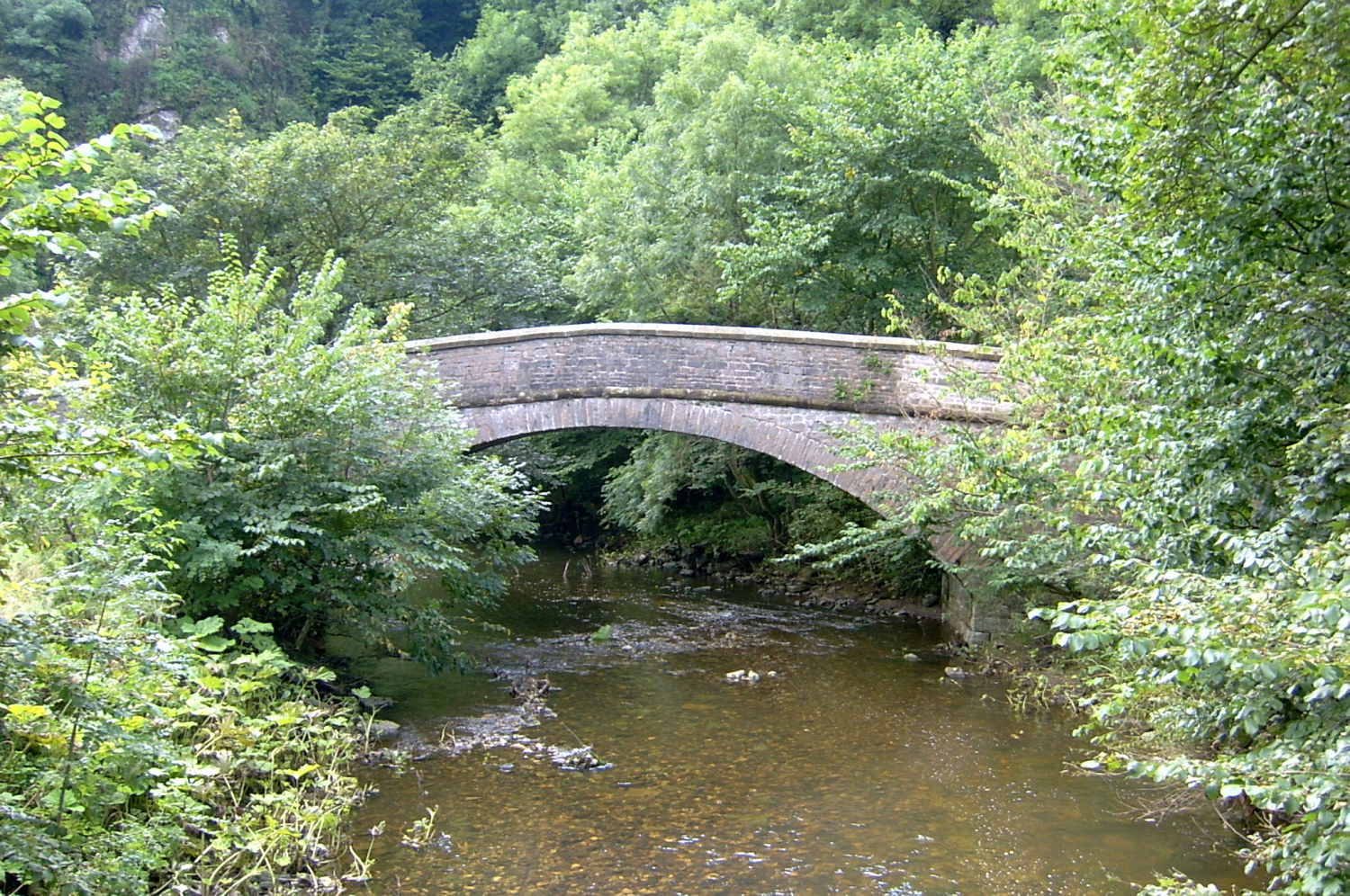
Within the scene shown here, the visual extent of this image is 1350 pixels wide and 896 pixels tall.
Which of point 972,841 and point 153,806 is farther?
point 972,841

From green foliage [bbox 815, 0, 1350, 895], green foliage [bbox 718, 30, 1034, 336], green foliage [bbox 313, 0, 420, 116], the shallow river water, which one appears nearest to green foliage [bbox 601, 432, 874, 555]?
green foliage [bbox 718, 30, 1034, 336]

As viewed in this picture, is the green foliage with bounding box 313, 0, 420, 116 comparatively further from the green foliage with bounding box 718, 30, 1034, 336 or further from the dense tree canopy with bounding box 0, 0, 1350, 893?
the green foliage with bounding box 718, 30, 1034, 336

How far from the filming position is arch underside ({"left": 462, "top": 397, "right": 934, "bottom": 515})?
12570mm

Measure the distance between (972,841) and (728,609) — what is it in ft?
26.8

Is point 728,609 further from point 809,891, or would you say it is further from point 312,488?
point 809,891

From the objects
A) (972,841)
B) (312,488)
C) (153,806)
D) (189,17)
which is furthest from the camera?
(189,17)

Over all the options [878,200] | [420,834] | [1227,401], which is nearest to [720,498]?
[878,200]

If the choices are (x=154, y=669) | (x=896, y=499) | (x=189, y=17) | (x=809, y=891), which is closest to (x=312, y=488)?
(x=154, y=669)

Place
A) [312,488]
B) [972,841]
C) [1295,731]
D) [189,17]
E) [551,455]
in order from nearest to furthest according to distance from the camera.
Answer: [1295,731] < [972,841] < [312,488] < [551,455] < [189,17]

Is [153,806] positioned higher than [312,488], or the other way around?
[312,488]

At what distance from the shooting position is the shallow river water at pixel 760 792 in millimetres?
6754

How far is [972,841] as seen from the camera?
24.0 ft

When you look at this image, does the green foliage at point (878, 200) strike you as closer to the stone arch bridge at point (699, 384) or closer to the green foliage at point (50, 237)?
the stone arch bridge at point (699, 384)

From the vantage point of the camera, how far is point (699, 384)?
502 inches
